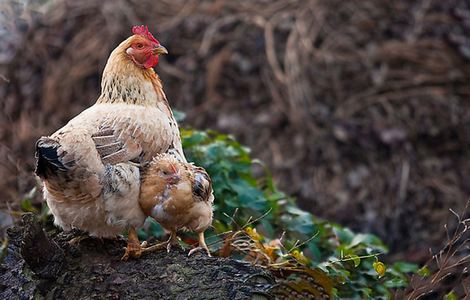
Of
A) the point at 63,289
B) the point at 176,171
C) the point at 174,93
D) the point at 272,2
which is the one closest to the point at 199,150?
the point at 176,171

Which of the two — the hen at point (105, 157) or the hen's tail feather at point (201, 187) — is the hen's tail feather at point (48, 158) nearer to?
the hen at point (105, 157)

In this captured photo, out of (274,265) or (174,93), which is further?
(174,93)

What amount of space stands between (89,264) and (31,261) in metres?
0.28

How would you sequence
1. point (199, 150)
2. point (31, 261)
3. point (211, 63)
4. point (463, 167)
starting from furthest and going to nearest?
point (211, 63)
point (463, 167)
point (199, 150)
point (31, 261)

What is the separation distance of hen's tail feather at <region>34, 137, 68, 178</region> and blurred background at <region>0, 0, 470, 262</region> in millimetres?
3410

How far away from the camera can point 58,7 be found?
7.52 metres

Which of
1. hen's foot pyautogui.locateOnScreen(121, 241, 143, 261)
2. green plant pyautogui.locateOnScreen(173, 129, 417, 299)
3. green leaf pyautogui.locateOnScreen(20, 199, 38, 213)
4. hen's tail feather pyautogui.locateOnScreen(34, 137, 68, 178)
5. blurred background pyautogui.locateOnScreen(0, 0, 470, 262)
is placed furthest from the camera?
blurred background pyautogui.locateOnScreen(0, 0, 470, 262)

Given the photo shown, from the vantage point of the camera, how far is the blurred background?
21.8 ft

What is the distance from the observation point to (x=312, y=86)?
706 centimetres

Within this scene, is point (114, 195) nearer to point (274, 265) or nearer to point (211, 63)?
point (274, 265)

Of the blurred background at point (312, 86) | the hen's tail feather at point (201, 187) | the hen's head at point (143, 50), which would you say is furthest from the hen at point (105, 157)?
the blurred background at point (312, 86)

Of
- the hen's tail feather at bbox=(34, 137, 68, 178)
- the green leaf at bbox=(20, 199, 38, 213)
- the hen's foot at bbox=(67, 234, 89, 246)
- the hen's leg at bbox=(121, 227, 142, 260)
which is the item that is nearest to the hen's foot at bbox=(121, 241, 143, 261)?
the hen's leg at bbox=(121, 227, 142, 260)

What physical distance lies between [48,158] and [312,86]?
14.1 ft

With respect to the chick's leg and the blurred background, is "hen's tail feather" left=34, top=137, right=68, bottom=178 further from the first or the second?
the blurred background
